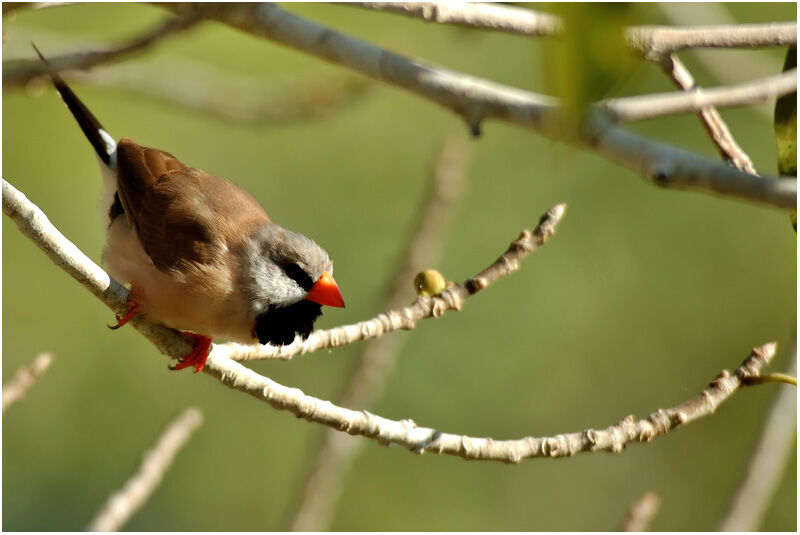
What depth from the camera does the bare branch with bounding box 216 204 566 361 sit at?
2.85m

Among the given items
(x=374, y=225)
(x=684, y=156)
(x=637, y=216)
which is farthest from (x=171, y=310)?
(x=637, y=216)

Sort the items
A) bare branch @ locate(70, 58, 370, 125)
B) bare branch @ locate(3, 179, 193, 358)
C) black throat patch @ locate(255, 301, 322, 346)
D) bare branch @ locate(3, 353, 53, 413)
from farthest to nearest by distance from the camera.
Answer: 1. bare branch @ locate(70, 58, 370, 125)
2. black throat patch @ locate(255, 301, 322, 346)
3. bare branch @ locate(3, 353, 53, 413)
4. bare branch @ locate(3, 179, 193, 358)

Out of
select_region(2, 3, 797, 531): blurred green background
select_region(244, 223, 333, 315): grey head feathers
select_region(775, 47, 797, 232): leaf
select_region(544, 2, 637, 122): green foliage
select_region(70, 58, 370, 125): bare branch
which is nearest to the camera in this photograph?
select_region(544, 2, 637, 122): green foliage

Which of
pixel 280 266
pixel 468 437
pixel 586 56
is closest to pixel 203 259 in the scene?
pixel 280 266

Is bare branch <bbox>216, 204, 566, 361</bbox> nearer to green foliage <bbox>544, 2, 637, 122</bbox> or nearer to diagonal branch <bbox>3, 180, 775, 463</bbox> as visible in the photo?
diagonal branch <bbox>3, 180, 775, 463</bbox>

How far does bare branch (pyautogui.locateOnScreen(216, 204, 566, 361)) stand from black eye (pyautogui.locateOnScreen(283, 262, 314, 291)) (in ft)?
0.96

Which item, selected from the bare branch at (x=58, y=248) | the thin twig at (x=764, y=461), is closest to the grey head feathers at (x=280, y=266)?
the bare branch at (x=58, y=248)

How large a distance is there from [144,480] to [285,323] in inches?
26.4

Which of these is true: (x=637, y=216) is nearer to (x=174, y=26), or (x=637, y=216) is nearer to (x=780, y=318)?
(x=780, y=318)

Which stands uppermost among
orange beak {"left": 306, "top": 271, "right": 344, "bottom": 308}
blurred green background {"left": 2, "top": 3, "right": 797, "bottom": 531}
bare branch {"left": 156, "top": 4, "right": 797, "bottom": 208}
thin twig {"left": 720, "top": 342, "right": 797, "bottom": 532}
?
bare branch {"left": 156, "top": 4, "right": 797, "bottom": 208}

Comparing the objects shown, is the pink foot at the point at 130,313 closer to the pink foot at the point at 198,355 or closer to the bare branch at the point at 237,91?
the pink foot at the point at 198,355

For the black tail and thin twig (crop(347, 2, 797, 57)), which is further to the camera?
the black tail

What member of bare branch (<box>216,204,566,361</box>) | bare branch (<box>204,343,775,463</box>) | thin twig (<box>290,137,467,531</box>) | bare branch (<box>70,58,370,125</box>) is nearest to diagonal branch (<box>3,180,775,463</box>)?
bare branch (<box>204,343,775,463</box>)

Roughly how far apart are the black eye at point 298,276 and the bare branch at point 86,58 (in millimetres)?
845
